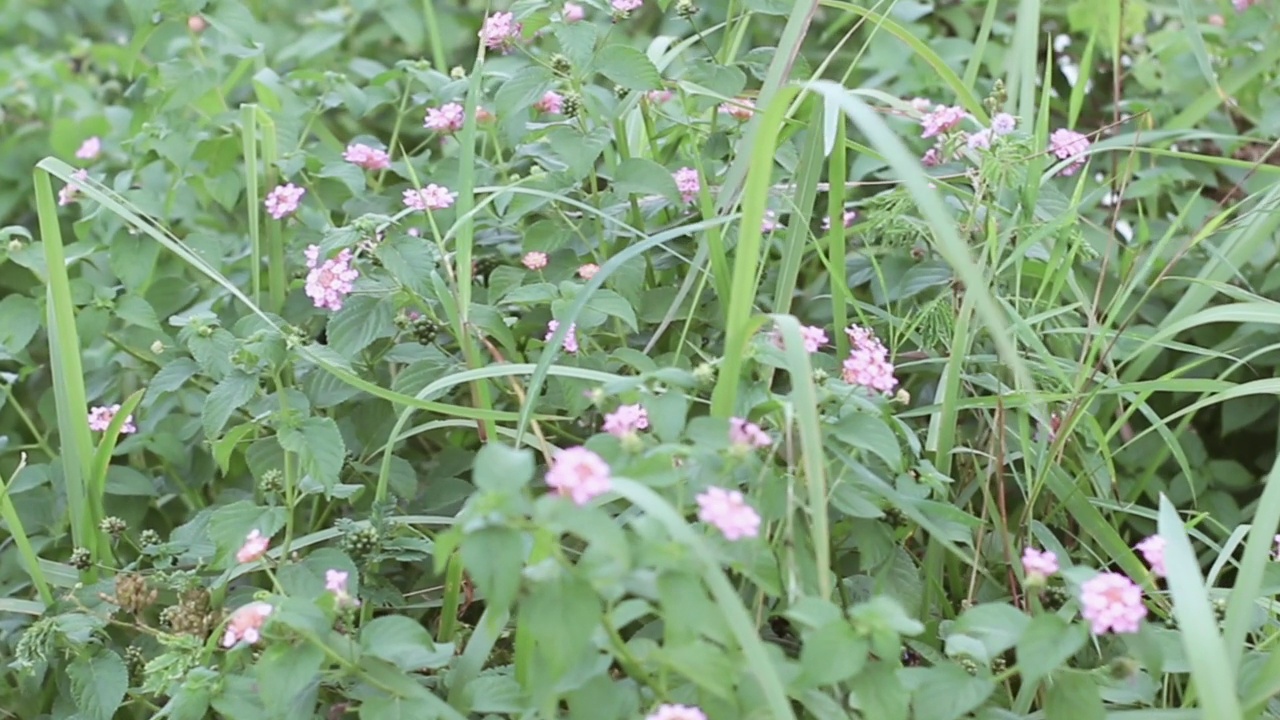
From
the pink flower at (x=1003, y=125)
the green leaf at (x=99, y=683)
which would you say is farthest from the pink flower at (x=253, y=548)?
the pink flower at (x=1003, y=125)

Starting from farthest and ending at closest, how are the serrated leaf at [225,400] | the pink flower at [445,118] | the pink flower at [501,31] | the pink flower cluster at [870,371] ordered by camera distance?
the pink flower at [445,118], the pink flower at [501,31], the serrated leaf at [225,400], the pink flower cluster at [870,371]

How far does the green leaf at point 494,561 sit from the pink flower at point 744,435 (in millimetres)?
156

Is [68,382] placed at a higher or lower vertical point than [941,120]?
lower

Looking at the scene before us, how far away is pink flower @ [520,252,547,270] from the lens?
1142mm

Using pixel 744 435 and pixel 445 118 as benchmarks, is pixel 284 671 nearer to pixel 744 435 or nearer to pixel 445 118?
pixel 744 435

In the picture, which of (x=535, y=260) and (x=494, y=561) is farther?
(x=535, y=260)

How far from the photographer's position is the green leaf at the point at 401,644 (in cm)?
80

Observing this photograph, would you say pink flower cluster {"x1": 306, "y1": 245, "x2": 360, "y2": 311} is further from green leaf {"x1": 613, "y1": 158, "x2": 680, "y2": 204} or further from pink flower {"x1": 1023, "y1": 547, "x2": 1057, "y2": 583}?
pink flower {"x1": 1023, "y1": 547, "x2": 1057, "y2": 583}

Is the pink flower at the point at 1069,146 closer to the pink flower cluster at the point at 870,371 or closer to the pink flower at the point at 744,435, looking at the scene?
the pink flower cluster at the point at 870,371

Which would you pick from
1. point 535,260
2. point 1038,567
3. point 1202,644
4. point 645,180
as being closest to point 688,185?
point 645,180

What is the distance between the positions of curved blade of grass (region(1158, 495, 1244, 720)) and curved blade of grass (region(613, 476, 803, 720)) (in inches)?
9.2

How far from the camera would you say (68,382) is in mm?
1070

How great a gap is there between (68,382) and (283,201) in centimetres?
27

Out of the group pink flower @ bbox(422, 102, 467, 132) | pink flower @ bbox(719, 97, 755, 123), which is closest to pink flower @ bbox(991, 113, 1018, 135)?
pink flower @ bbox(719, 97, 755, 123)
